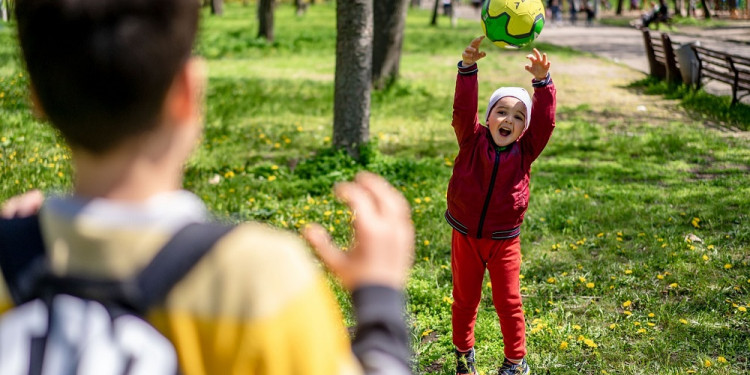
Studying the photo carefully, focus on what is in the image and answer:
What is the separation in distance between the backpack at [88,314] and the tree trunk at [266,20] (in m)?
21.6

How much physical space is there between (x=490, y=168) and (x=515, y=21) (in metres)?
1.46

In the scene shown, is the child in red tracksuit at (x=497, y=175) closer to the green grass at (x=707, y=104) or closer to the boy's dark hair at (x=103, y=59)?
the boy's dark hair at (x=103, y=59)

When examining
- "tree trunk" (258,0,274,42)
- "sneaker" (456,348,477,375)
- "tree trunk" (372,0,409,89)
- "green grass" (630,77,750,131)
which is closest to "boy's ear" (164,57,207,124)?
"sneaker" (456,348,477,375)

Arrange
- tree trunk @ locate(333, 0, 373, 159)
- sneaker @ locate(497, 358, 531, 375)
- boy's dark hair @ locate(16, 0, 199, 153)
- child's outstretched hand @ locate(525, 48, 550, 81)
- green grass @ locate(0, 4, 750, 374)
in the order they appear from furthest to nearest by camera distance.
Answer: tree trunk @ locate(333, 0, 373, 159) < green grass @ locate(0, 4, 750, 374) < sneaker @ locate(497, 358, 531, 375) < child's outstretched hand @ locate(525, 48, 550, 81) < boy's dark hair @ locate(16, 0, 199, 153)

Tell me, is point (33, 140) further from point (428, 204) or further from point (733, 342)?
point (733, 342)

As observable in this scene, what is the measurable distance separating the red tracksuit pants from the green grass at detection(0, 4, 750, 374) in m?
0.35

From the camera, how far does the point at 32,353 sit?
1081 millimetres

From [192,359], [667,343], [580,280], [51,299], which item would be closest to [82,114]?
[51,299]

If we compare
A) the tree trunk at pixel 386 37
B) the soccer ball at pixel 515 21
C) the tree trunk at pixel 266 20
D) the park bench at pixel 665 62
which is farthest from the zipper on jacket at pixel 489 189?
the tree trunk at pixel 266 20

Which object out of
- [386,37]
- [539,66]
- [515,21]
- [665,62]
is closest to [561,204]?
[515,21]

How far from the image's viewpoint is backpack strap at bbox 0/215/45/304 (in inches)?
43.0

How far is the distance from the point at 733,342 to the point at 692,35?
2344cm

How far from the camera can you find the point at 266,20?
2209cm

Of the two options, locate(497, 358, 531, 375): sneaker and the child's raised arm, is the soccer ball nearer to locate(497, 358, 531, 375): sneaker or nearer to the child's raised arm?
the child's raised arm
